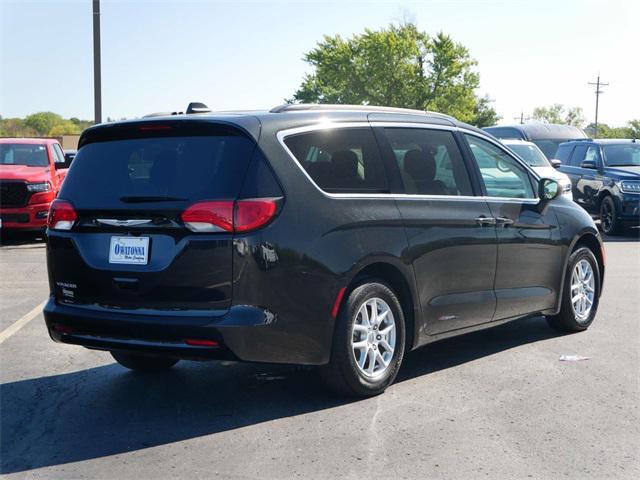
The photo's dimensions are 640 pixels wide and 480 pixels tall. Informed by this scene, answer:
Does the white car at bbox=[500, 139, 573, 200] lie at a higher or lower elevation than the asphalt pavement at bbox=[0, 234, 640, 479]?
higher

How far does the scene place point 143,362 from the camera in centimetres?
662

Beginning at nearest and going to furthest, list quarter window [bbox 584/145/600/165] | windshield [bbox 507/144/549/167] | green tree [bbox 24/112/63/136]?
windshield [bbox 507/144/549/167]
quarter window [bbox 584/145/600/165]
green tree [bbox 24/112/63/136]

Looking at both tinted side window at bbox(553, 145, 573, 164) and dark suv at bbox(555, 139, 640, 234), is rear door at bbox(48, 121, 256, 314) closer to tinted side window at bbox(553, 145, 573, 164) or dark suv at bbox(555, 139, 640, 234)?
dark suv at bbox(555, 139, 640, 234)

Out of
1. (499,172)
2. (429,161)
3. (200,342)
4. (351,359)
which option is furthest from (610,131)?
(200,342)

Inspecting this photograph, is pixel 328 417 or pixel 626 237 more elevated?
pixel 328 417

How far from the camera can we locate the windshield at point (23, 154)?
1794cm

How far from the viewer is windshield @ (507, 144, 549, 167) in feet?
60.5

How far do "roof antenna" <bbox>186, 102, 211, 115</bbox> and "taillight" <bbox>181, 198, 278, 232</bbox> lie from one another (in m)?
1.05

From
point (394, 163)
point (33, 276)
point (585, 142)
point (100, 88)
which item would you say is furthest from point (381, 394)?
point (100, 88)

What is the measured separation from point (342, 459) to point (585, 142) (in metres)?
16.6

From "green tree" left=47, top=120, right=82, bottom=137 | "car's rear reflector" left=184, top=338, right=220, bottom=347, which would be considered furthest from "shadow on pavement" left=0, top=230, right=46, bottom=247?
"green tree" left=47, top=120, right=82, bottom=137

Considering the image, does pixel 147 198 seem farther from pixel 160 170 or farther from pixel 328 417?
pixel 328 417

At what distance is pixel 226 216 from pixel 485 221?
240 cm

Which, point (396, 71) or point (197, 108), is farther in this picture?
point (396, 71)
